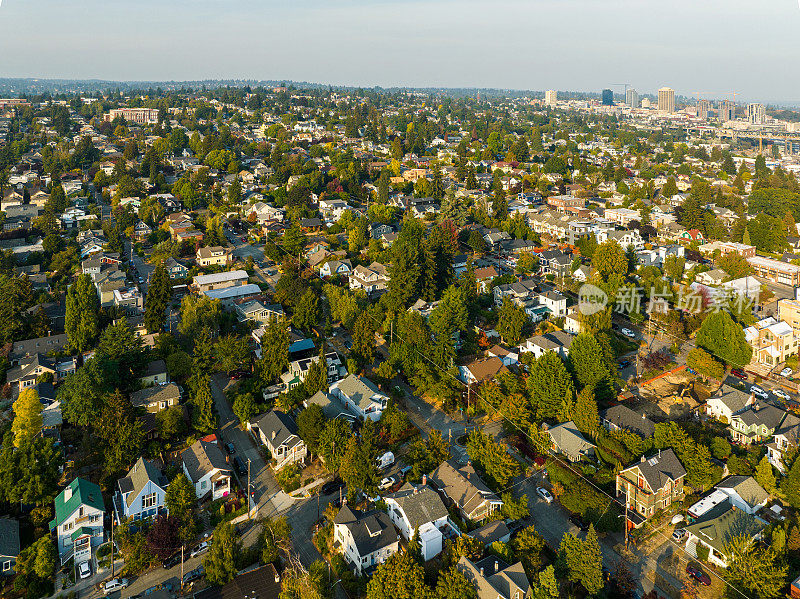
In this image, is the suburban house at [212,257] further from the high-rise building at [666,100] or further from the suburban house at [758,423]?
the high-rise building at [666,100]

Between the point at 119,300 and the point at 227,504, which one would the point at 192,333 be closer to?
the point at 119,300

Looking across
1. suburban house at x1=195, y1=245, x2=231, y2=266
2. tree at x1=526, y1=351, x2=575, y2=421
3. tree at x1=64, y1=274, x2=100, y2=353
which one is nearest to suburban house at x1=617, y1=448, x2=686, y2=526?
tree at x1=526, y1=351, x2=575, y2=421

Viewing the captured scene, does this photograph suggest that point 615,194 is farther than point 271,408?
Yes

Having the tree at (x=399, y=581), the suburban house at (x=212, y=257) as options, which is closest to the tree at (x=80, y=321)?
the suburban house at (x=212, y=257)

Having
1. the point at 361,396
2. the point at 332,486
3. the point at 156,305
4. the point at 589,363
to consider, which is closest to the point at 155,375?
the point at 156,305

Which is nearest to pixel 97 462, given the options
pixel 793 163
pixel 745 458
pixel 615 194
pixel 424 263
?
pixel 424 263

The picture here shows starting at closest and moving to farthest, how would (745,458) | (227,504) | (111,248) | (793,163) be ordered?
1. (227,504)
2. (745,458)
3. (111,248)
4. (793,163)

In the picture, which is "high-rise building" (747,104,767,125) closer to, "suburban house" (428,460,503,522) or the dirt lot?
the dirt lot
